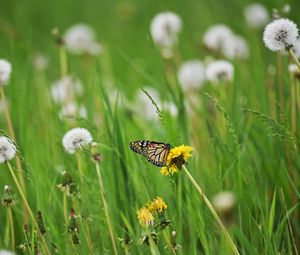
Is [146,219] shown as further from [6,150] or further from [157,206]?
[6,150]

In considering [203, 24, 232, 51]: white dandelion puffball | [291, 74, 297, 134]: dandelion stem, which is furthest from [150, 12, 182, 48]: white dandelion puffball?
[291, 74, 297, 134]: dandelion stem

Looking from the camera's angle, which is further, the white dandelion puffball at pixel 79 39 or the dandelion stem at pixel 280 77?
the white dandelion puffball at pixel 79 39

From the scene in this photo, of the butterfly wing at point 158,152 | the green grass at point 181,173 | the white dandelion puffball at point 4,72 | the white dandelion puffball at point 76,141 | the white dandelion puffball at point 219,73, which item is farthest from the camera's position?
the white dandelion puffball at point 219,73

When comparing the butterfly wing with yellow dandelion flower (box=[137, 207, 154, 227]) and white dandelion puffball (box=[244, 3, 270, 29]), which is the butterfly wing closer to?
yellow dandelion flower (box=[137, 207, 154, 227])

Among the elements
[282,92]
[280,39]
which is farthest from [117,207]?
[282,92]

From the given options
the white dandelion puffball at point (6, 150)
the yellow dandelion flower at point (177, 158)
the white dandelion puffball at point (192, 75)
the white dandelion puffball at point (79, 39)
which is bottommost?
the yellow dandelion flower at point (177, 158)

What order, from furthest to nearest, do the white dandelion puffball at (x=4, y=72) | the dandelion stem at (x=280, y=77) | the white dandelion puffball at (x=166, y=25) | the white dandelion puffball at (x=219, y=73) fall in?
1. the white dandelion puffball at (x=166, y=25)
2. the white dandelion puffball at (x=219, y=73)
3. the dandelion stem at (x=280, y=77)
4. the white dandelion puffball at (x=4, y=72)

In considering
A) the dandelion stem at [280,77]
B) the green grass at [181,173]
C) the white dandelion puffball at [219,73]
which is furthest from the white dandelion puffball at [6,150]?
the white dandelion puffball at [219,73]

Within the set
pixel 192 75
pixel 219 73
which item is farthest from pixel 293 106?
pixel 192 75

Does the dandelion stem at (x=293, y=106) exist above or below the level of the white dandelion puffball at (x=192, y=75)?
below

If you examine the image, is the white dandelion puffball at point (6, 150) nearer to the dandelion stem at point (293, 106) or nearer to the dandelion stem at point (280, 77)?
the dandelion stem at point (293, 106)
